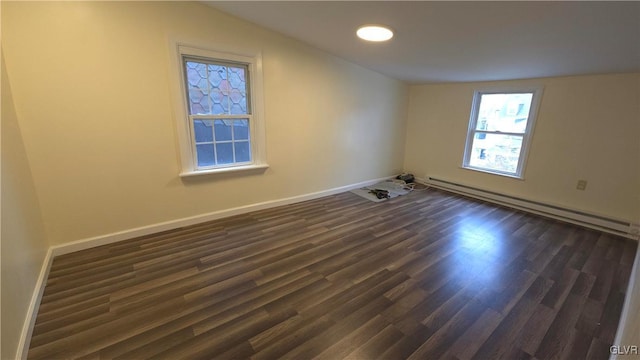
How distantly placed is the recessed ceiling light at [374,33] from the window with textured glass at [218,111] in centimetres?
136

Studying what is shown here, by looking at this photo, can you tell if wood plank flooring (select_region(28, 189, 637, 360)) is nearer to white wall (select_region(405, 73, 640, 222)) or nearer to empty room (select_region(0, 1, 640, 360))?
→ empty room (select_region(0, 1, 640, 360))

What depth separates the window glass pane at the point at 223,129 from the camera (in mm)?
3067

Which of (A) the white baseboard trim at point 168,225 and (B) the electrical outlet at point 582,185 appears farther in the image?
(B) the electrical outlet at point 582,185

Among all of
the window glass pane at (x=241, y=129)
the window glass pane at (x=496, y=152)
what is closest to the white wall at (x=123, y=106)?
the window glass pane at (x=241, y=129)

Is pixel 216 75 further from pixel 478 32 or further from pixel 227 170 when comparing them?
pixel 478 32

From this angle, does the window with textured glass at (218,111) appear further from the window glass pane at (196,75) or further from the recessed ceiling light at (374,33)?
the recessed ceiling light at (374,33)

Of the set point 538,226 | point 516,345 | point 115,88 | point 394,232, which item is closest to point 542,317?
point 516,345

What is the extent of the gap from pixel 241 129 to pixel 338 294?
7.36ft

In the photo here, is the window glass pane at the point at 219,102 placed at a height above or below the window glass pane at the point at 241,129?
above

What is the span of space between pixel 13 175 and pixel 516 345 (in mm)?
3448

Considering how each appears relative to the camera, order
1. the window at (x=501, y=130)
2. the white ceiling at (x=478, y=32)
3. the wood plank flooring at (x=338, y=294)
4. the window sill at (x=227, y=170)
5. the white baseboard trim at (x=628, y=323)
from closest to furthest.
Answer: the white baseboard trim at (x=628, y=323), the wood plank flooring at (x=338, y=294), the white ceiling at (x=478, y=32), the window sill at (x=227, y=170), the window at (x=501, y=130)

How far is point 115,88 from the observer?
2.41 m

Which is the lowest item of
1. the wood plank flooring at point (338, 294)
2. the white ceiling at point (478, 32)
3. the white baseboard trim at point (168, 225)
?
the wood plank flooring at point (338, 294)

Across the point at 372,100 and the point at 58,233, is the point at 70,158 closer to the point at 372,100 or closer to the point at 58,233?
the point at 58,233
